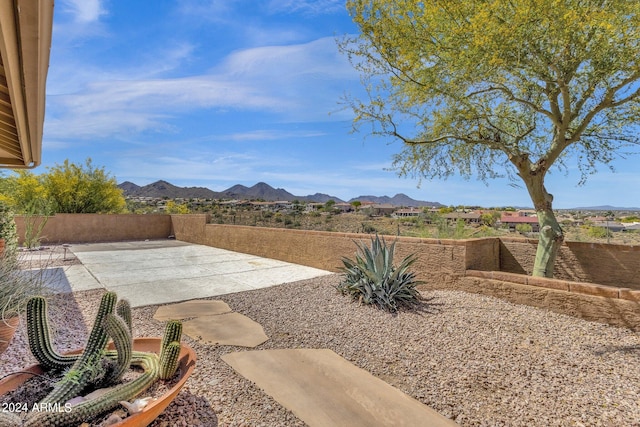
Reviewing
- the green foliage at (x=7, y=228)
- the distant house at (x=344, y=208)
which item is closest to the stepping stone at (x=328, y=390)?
the green foliage at (x=7, y=228)

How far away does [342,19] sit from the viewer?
6.60m

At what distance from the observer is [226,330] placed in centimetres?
394

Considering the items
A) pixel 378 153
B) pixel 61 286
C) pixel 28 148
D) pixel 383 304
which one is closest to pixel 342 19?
pixel 378 153

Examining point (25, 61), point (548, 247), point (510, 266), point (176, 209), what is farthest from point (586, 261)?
point (176, 209)

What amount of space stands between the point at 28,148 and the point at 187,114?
925 cm

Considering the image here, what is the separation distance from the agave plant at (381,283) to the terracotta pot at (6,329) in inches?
149

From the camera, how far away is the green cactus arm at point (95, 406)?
1.62 meters

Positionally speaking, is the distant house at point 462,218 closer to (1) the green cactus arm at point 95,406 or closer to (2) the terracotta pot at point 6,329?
(1) the green cactus arm at point 95,406

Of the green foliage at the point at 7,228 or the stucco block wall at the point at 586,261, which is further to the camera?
the green foliage at the point at 7,228

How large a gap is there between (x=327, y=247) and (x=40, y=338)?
5831mm

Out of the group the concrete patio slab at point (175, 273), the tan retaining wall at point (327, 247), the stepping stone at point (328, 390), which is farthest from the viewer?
the concrete patio slab at point (175, 273)

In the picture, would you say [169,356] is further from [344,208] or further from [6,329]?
[344,208]

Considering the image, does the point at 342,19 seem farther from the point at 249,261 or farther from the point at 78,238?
the point at 78,238

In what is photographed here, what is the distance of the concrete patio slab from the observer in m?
5.74
